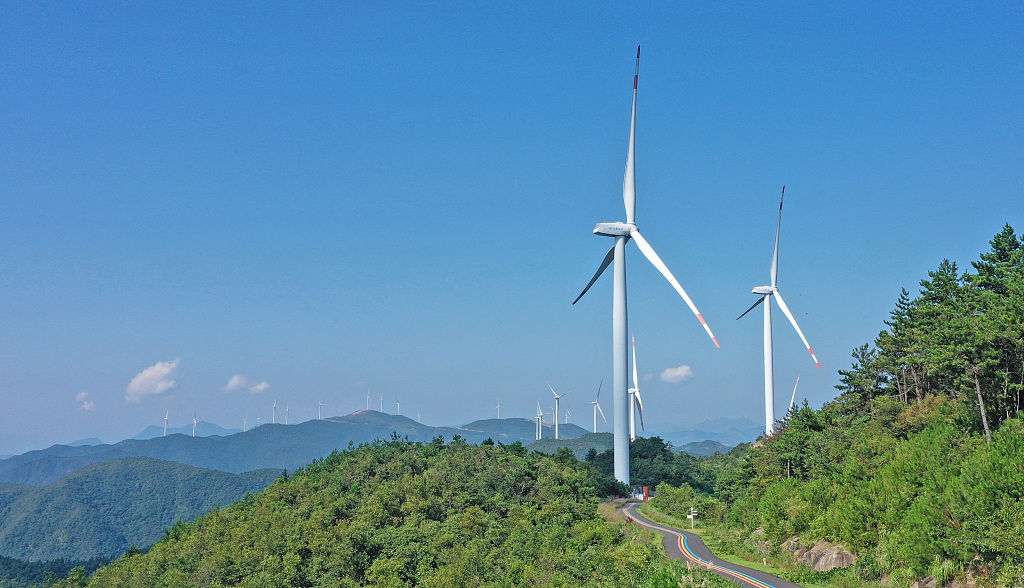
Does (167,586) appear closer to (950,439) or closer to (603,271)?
(603,271)

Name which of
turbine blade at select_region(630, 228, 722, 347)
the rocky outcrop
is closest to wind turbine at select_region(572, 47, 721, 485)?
turbine blade at select_region(630, 228, 722, 347)

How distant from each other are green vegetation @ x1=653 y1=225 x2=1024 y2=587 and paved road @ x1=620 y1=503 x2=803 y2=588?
2.99 m

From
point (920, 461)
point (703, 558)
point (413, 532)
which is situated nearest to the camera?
point (920, 461)

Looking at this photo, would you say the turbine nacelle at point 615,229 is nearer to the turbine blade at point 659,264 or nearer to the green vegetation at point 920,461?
the turbine blade at point 659,264

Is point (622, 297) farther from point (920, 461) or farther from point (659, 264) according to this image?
point (920, 461)

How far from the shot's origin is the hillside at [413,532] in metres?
56.2

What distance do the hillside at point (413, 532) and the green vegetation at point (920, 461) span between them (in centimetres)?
1151

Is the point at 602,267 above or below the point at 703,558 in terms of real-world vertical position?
above

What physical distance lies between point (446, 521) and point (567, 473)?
1680 centimetres

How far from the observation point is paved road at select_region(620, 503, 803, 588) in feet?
142

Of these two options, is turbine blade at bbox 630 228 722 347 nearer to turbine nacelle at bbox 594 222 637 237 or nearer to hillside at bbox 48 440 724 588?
turbine nacelle at bbox 594 222 637 237

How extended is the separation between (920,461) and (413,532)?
44.8m

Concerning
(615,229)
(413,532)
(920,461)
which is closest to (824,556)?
(920,461)

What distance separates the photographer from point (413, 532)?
7162 centimetres
